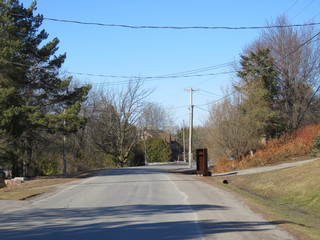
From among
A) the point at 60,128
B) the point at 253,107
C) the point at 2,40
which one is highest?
the point at 2,40

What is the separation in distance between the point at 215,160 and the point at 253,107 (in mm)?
6671

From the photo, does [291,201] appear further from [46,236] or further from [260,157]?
[260,157]

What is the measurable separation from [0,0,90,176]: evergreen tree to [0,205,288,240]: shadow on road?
1511 centimetres

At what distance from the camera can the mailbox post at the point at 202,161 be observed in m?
31.2

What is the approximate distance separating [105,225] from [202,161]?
22243 millimetres

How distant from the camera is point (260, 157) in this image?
34.4m

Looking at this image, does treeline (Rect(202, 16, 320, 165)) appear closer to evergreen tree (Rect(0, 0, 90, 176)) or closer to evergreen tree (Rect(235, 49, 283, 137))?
evergreen tree (Rect(235, 49, 283, 137))

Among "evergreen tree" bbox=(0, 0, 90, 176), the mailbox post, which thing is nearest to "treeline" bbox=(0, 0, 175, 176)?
"evergreen tree" bbox=(0, 0, 90, 176)

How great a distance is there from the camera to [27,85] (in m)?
29.0

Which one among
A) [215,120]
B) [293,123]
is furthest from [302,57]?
[215,120]

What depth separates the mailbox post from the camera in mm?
31172

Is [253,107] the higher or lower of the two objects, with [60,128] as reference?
higher

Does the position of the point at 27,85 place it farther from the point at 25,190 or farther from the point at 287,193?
the point at 287,193

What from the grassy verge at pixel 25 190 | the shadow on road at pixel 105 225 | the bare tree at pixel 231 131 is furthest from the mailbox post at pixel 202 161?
the shadow on road at pixel 105 225
